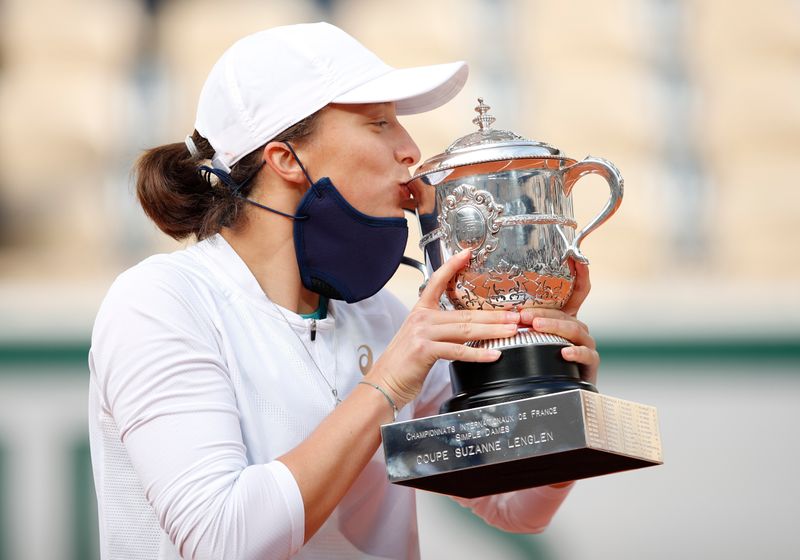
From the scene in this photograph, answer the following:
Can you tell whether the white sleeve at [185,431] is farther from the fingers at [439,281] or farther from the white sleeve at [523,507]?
the white sleeve at [523,507]

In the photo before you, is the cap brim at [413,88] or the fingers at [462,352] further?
the cap brim at [413,88]

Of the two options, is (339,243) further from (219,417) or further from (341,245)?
(219,417)

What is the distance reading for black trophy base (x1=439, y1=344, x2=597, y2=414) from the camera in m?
1.48

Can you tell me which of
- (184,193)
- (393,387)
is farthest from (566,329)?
(184,193)

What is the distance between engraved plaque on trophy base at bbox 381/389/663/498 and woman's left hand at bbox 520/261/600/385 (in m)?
0.10

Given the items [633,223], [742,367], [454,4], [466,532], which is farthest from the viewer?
[454,4]

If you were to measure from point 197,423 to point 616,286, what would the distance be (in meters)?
2.27

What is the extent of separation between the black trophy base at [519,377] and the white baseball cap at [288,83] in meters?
0.40

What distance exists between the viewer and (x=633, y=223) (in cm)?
383

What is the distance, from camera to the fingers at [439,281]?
151 centimetres

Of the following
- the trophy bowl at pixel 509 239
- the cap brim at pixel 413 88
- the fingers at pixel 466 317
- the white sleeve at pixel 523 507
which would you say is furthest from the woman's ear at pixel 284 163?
the white sleeve at pixel 523 507

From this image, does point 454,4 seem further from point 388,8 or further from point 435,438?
point 435,438

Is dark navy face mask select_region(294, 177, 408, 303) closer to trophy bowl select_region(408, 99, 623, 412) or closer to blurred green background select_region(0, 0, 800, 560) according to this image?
trophy bowl select_region(408, 99, 623, 412)

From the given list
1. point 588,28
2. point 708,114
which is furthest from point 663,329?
point 588,28
